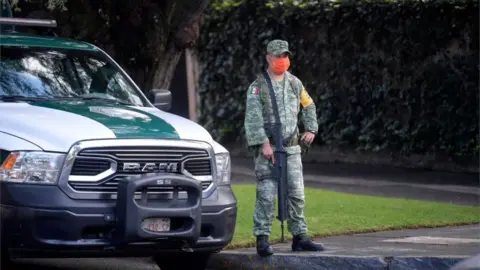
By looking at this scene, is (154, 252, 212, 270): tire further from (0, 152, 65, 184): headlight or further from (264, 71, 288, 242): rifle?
(0, 152, 65, 184): headlight

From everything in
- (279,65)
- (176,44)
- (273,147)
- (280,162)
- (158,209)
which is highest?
(279,65)

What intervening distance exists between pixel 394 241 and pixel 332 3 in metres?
8.76

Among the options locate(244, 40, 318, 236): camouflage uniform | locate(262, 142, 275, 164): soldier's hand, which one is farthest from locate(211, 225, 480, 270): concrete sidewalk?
locate(262, 142, 275, 164): soldier's hand

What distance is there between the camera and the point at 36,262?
32.7ft

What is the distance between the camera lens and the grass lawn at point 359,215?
422 inches

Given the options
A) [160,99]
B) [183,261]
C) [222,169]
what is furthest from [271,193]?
[160,99]

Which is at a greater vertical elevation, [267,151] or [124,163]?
[124,163]

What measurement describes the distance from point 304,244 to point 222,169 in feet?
3.72

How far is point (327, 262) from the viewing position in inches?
348

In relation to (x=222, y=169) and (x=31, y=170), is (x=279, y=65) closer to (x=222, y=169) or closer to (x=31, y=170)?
(x=222, y=169)

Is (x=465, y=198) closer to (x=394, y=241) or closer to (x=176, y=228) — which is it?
(x=394, y=241)

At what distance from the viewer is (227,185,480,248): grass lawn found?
10.7 m

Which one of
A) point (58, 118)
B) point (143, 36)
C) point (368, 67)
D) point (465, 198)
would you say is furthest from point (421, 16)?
point (58, 118)

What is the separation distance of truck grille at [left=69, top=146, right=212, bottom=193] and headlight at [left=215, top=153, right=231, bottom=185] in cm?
29
